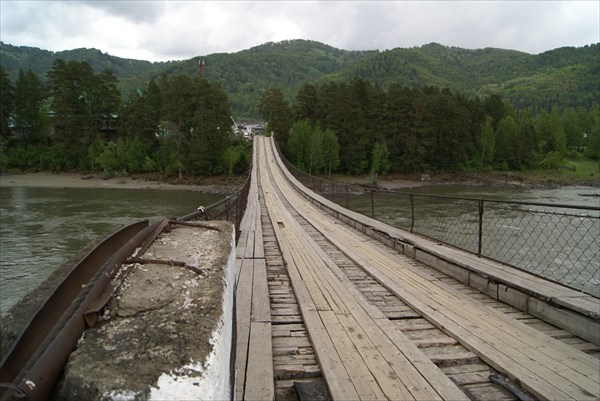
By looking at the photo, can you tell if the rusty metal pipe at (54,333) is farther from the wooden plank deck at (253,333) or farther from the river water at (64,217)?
the river water at (64,217)

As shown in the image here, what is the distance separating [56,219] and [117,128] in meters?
38.8

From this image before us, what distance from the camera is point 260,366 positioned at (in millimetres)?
2541

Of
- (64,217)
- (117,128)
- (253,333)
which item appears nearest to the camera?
(253,333)

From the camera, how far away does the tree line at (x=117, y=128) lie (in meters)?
49.9

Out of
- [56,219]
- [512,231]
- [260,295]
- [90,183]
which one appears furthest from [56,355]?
[90,183]

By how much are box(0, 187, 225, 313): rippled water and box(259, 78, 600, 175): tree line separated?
20.3 metres

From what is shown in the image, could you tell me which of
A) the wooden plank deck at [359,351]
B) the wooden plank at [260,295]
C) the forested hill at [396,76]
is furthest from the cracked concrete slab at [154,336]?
the forested hill at [396,76]

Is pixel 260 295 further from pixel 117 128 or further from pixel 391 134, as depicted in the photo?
pixel 117 128

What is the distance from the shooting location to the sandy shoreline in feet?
140

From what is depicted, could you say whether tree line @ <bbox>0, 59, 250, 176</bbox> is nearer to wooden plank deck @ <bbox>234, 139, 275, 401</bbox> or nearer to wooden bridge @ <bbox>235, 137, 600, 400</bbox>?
wooden plank deck @ <bbox>234, 139, 275, 401</bbox>

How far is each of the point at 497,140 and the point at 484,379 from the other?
6823 centimetres

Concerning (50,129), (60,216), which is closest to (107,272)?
(60,216)

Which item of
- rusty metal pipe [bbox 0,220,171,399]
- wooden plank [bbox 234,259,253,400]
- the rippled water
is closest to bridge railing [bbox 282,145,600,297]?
A: wooden plank [bbox 234,259,253,400]

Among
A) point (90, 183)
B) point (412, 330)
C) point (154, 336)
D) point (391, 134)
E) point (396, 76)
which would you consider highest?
point (396, 76)
